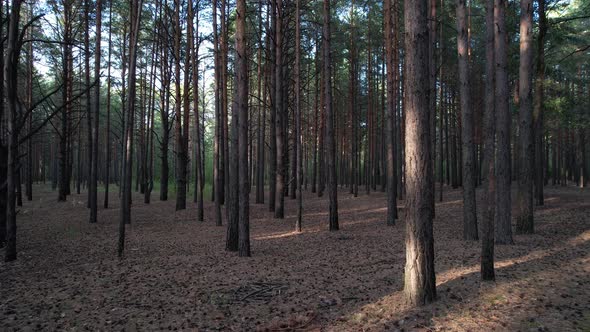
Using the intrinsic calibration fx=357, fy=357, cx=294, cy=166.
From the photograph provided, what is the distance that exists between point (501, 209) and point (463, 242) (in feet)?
4.35

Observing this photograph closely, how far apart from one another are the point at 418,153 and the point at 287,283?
3.53 m

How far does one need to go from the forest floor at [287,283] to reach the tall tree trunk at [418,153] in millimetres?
661

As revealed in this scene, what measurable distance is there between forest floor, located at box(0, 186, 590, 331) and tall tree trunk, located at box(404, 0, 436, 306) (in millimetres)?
661

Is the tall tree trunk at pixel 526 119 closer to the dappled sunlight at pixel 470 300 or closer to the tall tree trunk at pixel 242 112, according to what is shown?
the dappled sunlight at pixel 470 300

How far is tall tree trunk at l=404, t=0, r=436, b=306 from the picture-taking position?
4.89 meters

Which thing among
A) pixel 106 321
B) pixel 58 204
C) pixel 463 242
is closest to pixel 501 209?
pixel 463 242

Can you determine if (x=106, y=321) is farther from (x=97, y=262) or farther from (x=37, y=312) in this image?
(x=97, y=262)

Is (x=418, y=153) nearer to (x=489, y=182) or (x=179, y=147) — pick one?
(x=489, y=182)

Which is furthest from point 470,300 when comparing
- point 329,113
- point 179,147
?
point 179,147

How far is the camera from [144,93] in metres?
24.7

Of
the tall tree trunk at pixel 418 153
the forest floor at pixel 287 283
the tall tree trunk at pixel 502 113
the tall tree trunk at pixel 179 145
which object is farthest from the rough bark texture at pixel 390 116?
the tall tree trunk at pixel 179 145

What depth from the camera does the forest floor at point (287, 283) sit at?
489 centimetres

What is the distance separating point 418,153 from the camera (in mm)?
4910

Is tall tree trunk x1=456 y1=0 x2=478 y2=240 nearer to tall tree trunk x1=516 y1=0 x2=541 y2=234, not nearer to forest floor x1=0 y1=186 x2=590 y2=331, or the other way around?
forest floor x1=0 y1=186 x2=590 y2=331
